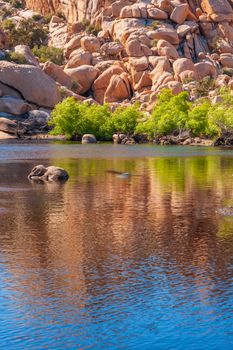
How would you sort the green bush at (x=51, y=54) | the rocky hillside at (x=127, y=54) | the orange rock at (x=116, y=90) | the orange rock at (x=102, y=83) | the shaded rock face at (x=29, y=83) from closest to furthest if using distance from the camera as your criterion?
the shaded rock face at (x=29, y=83) → the rocky hillside at (x=127, y=54) → the orange rock at (x=116, y=90) → the orange rock at (x=102, y=83) → the green bush at (x=51, y=54)

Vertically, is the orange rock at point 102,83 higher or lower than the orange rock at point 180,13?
lower

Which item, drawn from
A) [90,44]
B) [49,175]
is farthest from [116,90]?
[49,175]

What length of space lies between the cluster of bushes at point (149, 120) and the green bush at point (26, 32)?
4693 cm

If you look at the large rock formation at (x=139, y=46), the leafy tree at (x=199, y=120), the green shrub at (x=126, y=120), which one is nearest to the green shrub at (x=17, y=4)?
the large rock formation at (x=139, y=46)

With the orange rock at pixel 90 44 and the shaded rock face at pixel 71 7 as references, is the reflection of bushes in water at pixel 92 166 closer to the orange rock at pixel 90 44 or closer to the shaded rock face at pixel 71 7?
the orange rock at pixel 90 44

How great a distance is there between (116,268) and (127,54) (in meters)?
126

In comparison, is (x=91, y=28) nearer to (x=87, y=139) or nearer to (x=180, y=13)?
(x=180, y=13)

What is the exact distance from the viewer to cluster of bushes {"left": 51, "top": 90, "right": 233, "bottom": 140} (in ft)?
320

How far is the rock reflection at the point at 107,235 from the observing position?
19.3 meters

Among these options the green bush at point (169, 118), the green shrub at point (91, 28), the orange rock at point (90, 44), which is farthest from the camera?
the green shrub at point (91, 28)

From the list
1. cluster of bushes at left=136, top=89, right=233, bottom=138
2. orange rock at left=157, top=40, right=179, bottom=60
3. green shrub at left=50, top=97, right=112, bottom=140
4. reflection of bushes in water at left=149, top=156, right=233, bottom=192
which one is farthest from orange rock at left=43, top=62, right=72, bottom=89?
reflection of bushes in water at left=149, top=156, right=233, bottom=192

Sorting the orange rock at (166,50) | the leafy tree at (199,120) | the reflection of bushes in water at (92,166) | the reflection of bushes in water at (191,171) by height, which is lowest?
the reflection of bushes in water at (191,171)

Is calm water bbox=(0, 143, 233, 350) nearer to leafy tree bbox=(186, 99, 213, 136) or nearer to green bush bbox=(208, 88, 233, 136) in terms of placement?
green bush bbox=(208, 88, 233, 136)

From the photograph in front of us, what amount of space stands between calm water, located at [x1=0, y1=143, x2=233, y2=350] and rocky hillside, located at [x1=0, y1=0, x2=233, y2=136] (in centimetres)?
8392
